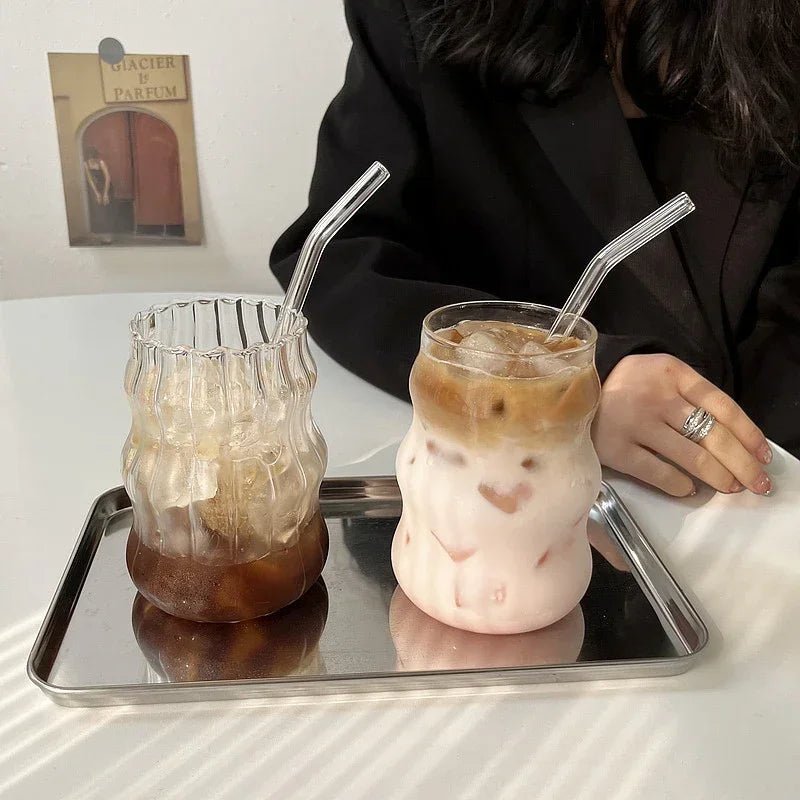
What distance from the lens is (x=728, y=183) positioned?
85 cm

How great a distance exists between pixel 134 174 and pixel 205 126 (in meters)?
0.13

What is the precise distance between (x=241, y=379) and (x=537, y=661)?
0.18m

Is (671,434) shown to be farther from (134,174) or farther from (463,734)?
(134,174)

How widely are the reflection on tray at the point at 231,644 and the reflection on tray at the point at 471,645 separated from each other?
0.04m

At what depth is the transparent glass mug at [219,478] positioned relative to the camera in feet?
1.30

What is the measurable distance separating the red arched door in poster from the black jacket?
1.68 ft

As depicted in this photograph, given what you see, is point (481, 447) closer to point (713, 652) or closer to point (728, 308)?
point (713, 652)

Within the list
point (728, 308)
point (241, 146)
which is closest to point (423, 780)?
point (728, 308)

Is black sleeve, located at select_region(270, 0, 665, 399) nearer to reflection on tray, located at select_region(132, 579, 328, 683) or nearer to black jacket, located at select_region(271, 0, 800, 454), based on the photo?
black jacket, located at select_region(271, 0, 800, 454)

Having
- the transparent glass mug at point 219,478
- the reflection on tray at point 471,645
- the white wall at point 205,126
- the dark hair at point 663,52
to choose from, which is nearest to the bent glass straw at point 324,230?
the transparent glass mug at point 219,478

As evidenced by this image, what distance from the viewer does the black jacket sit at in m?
0.79

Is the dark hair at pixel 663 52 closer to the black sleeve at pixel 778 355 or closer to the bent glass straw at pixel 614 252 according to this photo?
the black sleeve at pixel 778 355

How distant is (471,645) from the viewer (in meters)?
0.40

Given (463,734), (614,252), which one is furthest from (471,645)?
(614,252)
